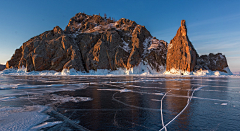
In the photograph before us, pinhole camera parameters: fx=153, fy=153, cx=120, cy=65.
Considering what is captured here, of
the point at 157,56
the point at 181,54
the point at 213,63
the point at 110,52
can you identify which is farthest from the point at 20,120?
the point at 157,56

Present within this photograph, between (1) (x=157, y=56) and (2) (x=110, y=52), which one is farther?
(2) (x=110, y=52)

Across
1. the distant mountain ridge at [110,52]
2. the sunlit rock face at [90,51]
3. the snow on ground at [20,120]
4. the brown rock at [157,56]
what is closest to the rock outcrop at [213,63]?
the distant mountain ridge at [110,52]

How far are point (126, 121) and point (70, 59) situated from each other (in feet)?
245

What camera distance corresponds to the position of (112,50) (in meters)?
80.4

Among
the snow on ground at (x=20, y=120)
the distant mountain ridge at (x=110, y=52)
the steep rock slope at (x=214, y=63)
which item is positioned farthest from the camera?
the distant mountain ridge at (x=110, y=52)

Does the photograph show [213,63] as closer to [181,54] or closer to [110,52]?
[181,54]

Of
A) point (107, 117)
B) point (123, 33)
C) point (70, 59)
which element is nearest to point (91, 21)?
point (123, 33)

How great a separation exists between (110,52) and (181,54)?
34476 millimetres

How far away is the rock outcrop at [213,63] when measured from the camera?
63.0 meters

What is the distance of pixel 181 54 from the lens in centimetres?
6681

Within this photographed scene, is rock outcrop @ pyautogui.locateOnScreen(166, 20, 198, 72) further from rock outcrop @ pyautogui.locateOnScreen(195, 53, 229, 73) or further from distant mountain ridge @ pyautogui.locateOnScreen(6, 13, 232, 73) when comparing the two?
rock outcrop @ pyautogui.locateOnScreen(195, 53, 229, 73)

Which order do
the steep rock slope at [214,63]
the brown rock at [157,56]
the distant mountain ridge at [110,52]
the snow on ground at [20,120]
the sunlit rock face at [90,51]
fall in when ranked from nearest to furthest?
the snow on ground at [20,120]
the steep rock slope at [214,63]
the distant mountain ridge at [110,52]
the brown rock at [157,56]
the sunlit rock face at [90,51]

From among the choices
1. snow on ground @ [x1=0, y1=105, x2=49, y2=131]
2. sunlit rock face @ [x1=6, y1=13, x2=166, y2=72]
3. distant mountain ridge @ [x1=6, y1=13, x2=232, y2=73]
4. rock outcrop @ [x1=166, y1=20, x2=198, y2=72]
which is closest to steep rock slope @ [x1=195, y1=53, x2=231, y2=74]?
distant mountain ridge @ [x1=6, y1=13, x2=232, y2=73]

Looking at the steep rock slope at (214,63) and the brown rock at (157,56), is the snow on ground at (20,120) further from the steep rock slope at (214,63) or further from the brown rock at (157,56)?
the brown rock at (157,56)
